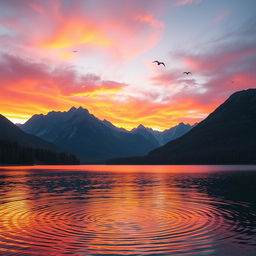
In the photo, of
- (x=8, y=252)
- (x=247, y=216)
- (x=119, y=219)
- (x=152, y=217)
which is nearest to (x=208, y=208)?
(x=247, y=216)

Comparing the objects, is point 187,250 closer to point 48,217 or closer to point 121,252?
point 121,252

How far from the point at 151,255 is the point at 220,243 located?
21.6ft

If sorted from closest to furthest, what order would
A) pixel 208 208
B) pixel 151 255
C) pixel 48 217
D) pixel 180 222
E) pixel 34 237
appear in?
pixel 151 255, pixel 34 237, pixel 180 222, pixel 48 217, pixel 208 208

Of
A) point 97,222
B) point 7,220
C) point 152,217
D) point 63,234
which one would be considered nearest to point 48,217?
point 7,220

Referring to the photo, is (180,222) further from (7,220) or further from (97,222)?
(7,220)

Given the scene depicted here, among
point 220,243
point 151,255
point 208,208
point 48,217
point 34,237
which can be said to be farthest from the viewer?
point 208,208

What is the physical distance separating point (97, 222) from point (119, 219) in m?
3.10

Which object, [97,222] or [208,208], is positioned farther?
[208,208]

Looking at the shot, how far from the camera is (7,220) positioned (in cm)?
3566

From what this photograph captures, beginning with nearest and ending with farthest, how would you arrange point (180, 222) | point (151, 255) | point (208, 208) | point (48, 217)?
point (151, 255) < point (180, 222) < point (48, 217) < point (208, 208)

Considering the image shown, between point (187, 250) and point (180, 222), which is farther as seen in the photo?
point (180, 222)

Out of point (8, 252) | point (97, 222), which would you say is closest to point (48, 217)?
point (97, 222)

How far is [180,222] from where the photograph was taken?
113ft

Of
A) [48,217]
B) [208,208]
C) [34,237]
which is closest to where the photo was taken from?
[34,237]
